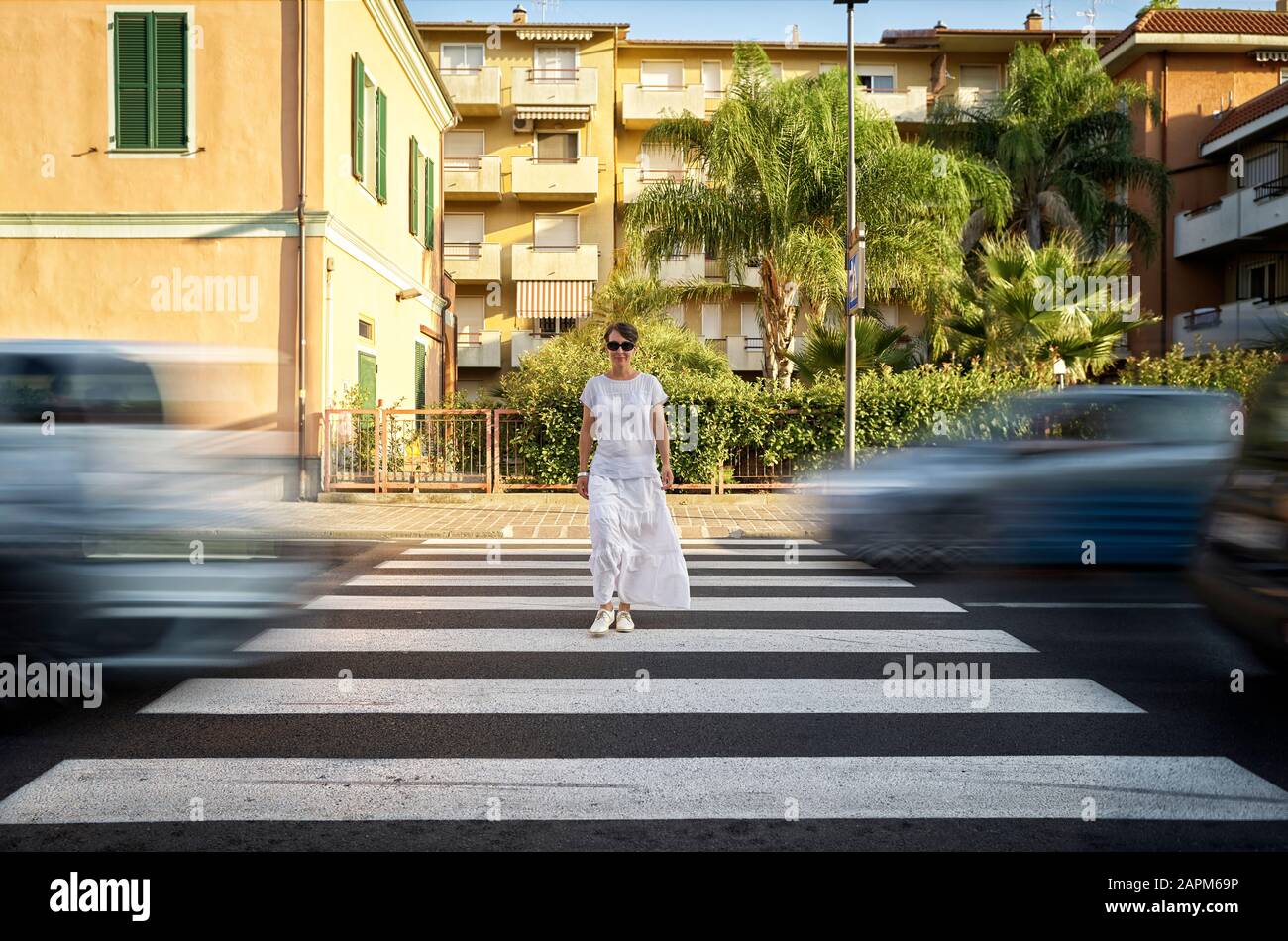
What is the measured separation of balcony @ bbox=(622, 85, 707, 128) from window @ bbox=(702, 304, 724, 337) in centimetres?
684

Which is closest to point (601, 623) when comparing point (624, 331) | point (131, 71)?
point (624, 331)

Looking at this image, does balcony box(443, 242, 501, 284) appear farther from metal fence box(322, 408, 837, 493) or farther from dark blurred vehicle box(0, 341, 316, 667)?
dark blurred vehicle box(0, 341, 316, 667)

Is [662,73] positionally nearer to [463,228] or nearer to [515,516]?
[463,228]

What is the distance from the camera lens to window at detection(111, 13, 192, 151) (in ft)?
56.8

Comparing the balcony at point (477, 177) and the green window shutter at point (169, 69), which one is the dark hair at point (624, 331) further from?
the balcony at point (477, 177)

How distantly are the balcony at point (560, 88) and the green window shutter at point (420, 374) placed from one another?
1740cm

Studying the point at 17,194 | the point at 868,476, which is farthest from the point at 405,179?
the point at 868,476

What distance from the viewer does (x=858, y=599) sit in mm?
8141

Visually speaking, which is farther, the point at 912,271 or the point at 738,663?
the point at 912,271

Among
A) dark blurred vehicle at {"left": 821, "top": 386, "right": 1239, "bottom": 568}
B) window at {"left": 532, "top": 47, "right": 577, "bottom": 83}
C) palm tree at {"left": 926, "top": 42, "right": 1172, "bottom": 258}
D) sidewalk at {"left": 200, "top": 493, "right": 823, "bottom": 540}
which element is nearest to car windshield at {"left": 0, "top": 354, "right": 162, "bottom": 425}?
sidewalk at {"left": 200, "top": 493, "right": 823, "bottom": 540}

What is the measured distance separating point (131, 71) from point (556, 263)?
23.3 metres

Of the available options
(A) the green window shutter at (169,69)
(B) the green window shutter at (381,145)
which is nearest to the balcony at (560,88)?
(B) the green window shutter at (381,145)
